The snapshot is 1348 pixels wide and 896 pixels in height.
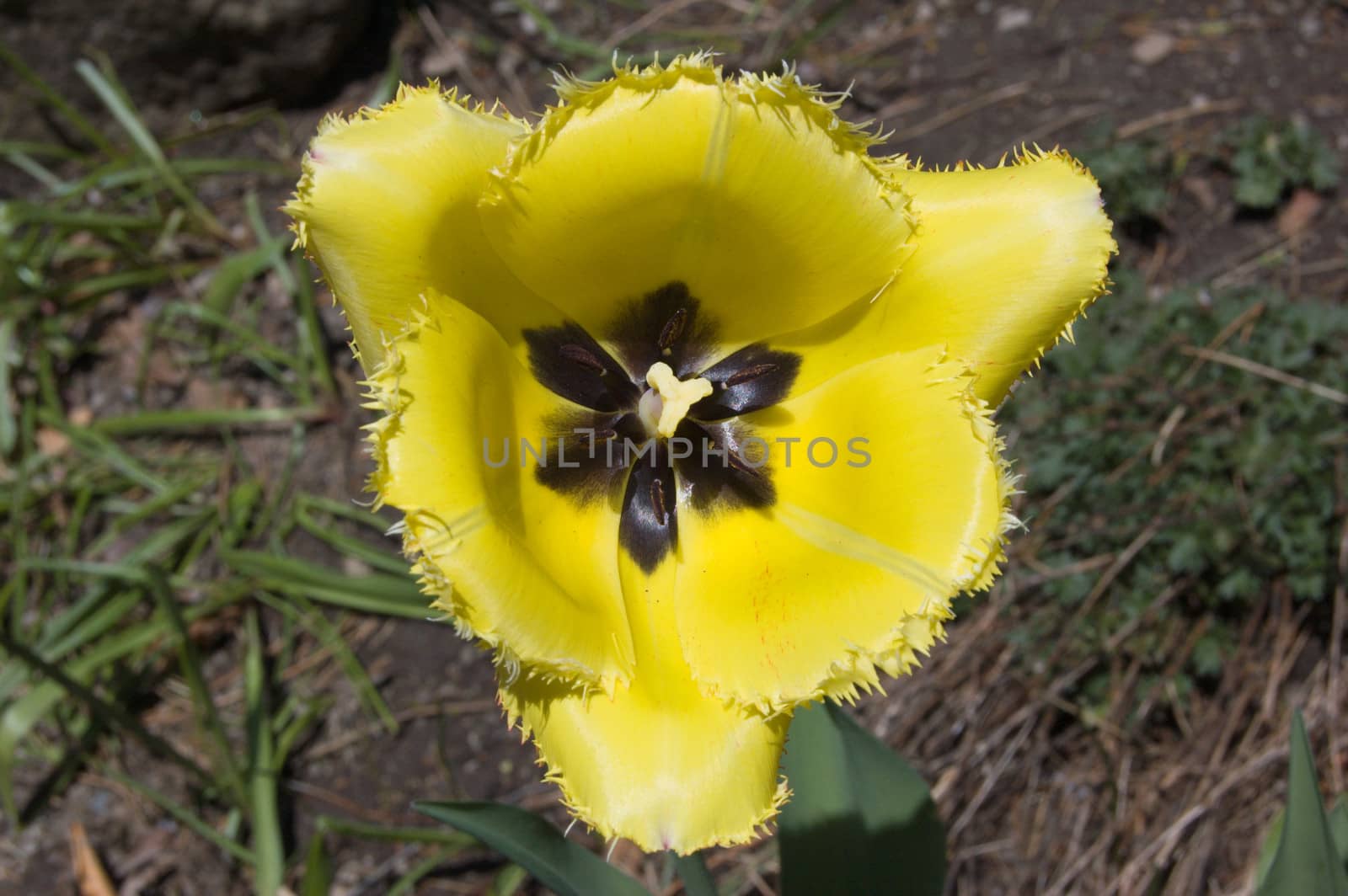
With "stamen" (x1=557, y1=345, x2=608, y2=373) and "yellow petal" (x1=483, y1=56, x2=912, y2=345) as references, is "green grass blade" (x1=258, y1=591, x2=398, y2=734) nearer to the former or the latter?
"stamen" (x1=557, y1=345, x2=608, y2=373)

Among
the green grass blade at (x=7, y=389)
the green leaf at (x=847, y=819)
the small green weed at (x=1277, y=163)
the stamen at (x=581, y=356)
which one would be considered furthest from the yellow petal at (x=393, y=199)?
the small green weed at (x=1277, y=163)

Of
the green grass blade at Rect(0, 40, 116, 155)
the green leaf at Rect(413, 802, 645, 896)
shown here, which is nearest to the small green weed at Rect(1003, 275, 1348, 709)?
the green leaf at Rect(413, 802, 645, 896)

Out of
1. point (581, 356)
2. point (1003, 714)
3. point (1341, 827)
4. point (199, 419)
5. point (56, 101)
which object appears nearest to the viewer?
point (581, 356)

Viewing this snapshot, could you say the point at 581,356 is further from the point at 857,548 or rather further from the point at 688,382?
the point at 857,548

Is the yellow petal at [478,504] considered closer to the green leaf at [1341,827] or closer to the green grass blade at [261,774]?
the green leaf at [1341,827]

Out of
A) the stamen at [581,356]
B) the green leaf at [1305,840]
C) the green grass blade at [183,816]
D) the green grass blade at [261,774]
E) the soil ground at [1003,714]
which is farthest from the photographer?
the soil ground at [1003,714]


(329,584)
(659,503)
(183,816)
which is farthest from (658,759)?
(183,816)
